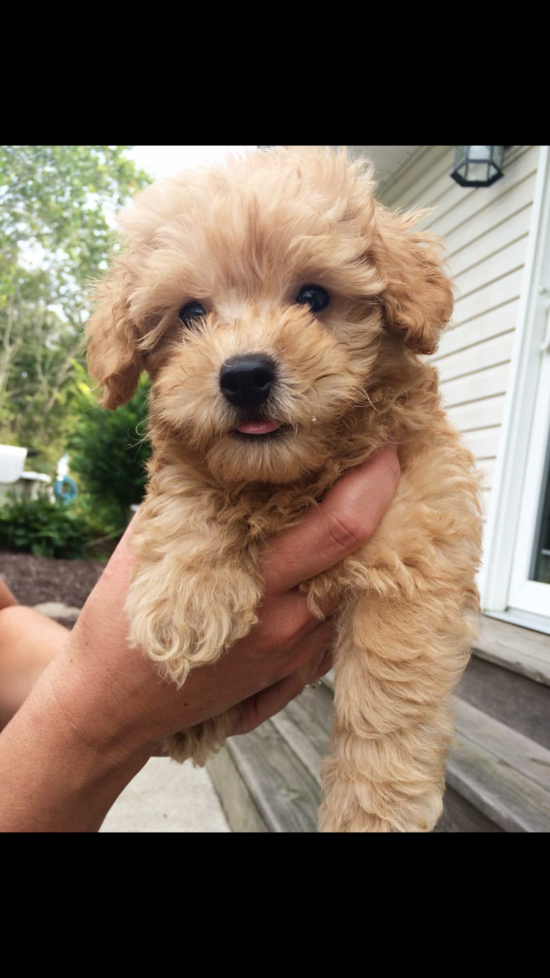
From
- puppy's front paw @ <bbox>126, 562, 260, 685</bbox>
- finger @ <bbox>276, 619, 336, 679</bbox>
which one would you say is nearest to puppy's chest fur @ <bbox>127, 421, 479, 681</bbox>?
puppy's front paw @ <bbox>126, 562, 260, 685</bbox>

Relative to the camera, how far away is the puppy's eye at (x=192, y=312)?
167 cm

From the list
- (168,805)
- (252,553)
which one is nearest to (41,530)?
(168,805)

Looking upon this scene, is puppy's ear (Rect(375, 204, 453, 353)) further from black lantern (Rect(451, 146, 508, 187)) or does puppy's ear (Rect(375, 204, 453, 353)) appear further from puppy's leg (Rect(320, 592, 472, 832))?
black lantern (Rect(451, 146, 508, 187))

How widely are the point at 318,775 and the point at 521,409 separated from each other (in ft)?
→ 8.40

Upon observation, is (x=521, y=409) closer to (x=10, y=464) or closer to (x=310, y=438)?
(x=310, y=438)

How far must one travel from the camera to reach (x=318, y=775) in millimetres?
3172

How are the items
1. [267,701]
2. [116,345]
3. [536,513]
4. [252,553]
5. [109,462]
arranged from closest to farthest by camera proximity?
[252,553]
[116,345]
[267,701]
[536,513]
[109,462]

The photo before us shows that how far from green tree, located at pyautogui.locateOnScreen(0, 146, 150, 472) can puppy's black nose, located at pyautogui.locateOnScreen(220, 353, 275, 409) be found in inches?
586

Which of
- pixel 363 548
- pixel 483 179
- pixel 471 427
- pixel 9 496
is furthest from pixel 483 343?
pixel 9 496

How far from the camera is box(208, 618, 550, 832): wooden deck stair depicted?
2316 mm

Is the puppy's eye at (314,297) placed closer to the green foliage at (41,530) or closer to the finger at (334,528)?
the finger at (334,528)

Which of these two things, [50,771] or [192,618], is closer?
[192,618]

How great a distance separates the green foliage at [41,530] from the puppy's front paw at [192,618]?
10214mm

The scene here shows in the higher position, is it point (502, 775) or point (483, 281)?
point (483, 281)
